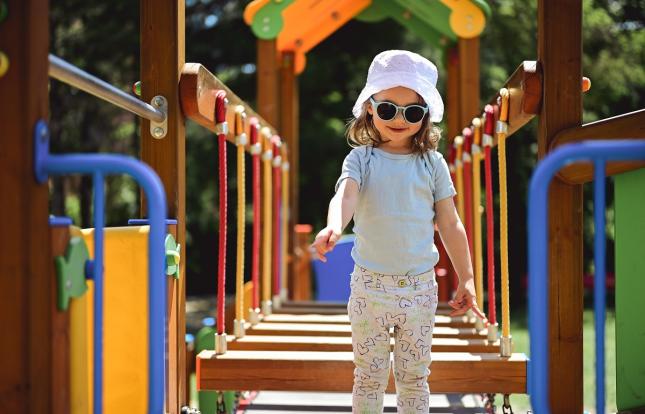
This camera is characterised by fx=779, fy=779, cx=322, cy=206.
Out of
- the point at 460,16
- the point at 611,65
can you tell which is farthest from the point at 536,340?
the point at 611,65

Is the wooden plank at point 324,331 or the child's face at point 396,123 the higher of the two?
the child's face at point 396,123

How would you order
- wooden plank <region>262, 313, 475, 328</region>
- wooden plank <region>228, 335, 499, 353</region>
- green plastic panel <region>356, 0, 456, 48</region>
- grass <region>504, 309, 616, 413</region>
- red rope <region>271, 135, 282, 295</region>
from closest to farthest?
wooden plank <region>228, 335, 499, 353</region> < wooden plank <region>262, 313, 475, 328</region> < red rope <region>271, 135, 282, 295</region> < green plastic panel <region>356, 0, 456, 48</region> < grass <region>504, 309, 616, 413</region>

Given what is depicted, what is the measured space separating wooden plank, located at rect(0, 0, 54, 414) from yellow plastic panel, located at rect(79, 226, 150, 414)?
1.91 feet

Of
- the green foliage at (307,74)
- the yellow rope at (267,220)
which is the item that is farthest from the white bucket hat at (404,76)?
the green foliage at (307,74)

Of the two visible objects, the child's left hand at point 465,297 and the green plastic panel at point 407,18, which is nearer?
the child's left hand at point 465,297

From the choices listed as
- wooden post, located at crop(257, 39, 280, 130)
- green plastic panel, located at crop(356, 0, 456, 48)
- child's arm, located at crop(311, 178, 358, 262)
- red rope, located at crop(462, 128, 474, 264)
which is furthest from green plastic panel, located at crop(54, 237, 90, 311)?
green plastic panel, located at crop(356, 0, 456, 48)

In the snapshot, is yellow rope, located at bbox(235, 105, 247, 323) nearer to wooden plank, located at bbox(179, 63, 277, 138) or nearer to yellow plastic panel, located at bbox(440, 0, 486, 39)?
wooden plank, located at bbox(179, 63, 277, 138)

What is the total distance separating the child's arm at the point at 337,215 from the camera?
194 cm

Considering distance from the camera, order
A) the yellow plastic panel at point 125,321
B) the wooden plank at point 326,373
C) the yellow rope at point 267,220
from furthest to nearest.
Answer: the yellow rope at point 267,220, the wooden plank at point 326,373, the yellow plastic panel at point 125,321

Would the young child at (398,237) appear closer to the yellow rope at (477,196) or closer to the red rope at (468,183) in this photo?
the yellow rope at (477,196)

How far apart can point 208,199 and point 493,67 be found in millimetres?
4528

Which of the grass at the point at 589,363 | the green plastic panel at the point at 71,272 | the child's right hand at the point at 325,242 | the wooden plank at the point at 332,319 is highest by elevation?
the child's right hand at the point at 325,242

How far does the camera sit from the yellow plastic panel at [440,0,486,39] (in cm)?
464

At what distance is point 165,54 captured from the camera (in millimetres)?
2594
